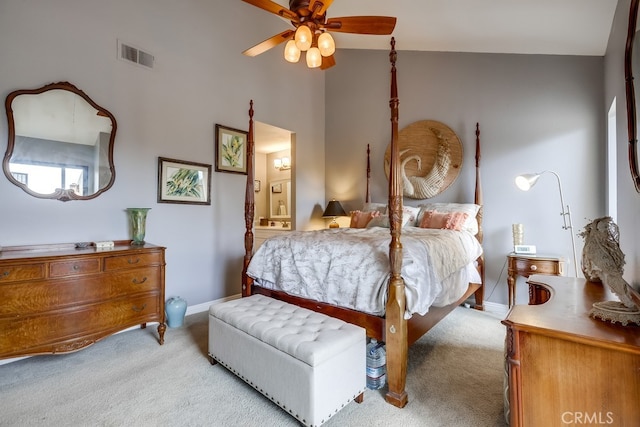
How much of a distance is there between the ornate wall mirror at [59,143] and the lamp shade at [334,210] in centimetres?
293

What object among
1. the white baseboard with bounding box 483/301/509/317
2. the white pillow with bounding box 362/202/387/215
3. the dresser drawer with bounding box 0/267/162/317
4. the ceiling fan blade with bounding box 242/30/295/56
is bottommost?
the white baseboard with bounding box 483/301/509/317

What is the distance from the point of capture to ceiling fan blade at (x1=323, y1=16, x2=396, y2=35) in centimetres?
229

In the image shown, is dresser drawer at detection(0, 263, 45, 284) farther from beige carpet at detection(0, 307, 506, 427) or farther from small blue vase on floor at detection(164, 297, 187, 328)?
small blue vase on floor at detection(164, 297, 187, 328)

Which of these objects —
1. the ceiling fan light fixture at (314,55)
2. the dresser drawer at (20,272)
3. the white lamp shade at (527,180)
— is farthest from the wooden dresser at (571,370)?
the dresser drawer at (20,272)

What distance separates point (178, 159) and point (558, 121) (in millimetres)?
4201

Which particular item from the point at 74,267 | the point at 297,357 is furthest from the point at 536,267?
the point at 74,267

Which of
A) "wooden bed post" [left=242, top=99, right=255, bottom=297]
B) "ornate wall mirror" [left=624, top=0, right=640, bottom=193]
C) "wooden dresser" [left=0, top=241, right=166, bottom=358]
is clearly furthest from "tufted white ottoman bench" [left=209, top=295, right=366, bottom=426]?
"ornate wall mirror" [left=624, top=0, right=640, bottom=193]

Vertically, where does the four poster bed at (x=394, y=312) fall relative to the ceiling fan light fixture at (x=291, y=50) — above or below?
below

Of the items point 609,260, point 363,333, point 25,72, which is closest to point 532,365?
point 609,260

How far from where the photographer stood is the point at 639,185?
4.57 ft

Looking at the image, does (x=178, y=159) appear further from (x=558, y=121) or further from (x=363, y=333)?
(x=558, y=121)

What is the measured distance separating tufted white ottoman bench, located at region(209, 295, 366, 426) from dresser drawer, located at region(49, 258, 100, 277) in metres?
1.06

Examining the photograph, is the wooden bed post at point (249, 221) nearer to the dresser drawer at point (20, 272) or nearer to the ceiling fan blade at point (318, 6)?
the ceiling fan blade at point (318, 6)

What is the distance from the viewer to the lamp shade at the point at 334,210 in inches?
187
